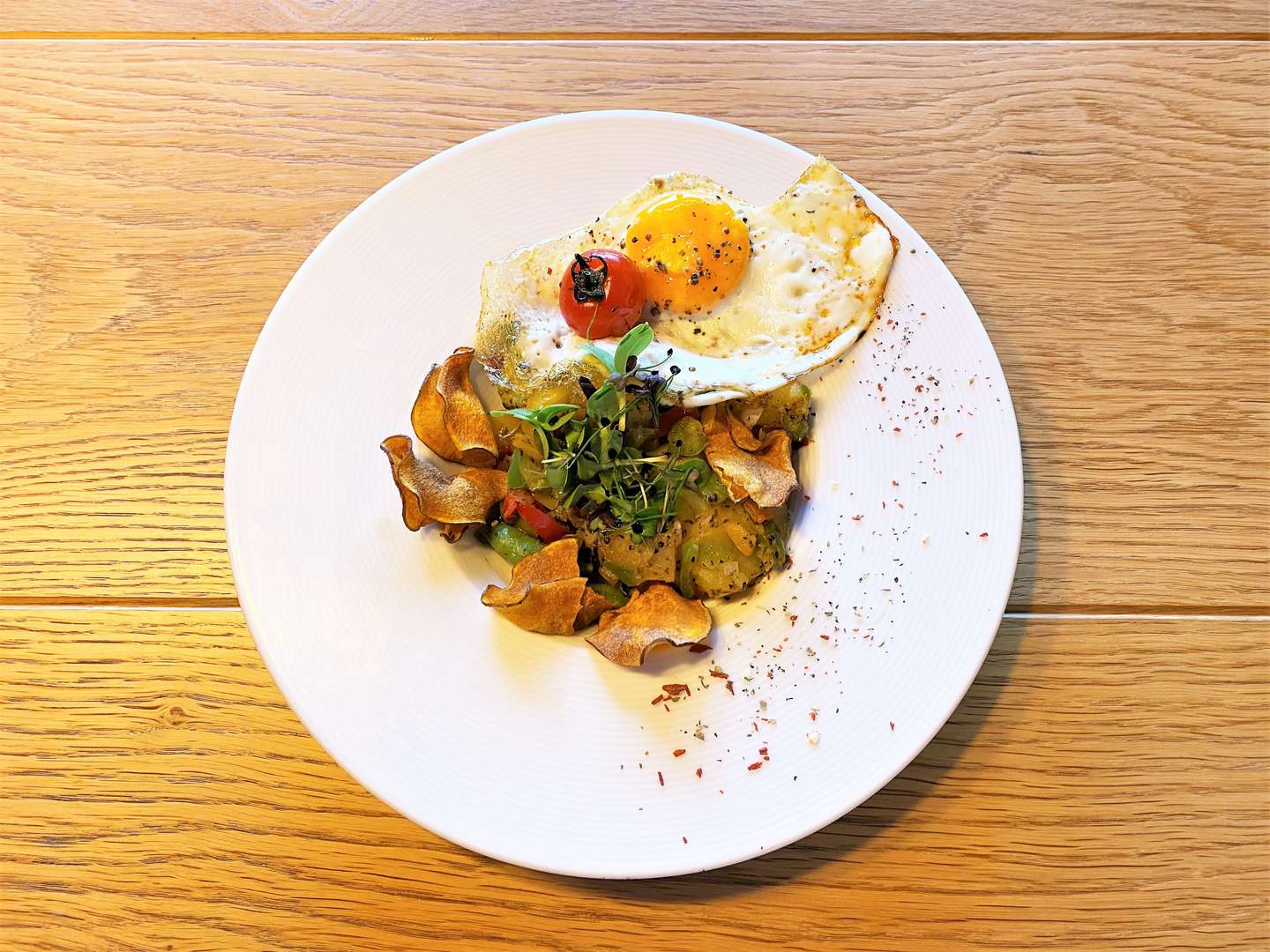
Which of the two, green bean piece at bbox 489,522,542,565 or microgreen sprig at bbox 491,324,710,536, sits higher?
microgreen sprig at bbox 491,324,710,536

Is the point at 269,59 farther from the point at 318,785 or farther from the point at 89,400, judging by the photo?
the point at 318,785

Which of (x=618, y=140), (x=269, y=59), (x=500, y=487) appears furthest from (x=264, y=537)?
(x=269, y=59)

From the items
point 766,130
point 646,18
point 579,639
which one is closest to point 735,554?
point 579,639

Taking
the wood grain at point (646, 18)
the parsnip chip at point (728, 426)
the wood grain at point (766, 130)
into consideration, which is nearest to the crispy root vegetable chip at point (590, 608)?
the parsnip chip at point (728, 426)

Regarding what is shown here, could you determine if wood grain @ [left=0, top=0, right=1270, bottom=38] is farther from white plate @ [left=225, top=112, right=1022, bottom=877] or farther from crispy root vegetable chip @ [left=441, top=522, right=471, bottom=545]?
crispy root vegetable chip @ [left=441, top=522, right=471, bottom=545]

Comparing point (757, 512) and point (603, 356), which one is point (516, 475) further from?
point (757, 512)

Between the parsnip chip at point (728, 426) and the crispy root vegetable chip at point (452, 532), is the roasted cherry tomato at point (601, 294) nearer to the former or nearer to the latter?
the parsnip chip at point (728, 426)

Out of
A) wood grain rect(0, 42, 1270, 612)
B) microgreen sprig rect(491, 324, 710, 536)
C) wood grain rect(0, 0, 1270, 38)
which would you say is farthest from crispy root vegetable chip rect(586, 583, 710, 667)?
wood grain rect(0, 0, 1270, 38)
